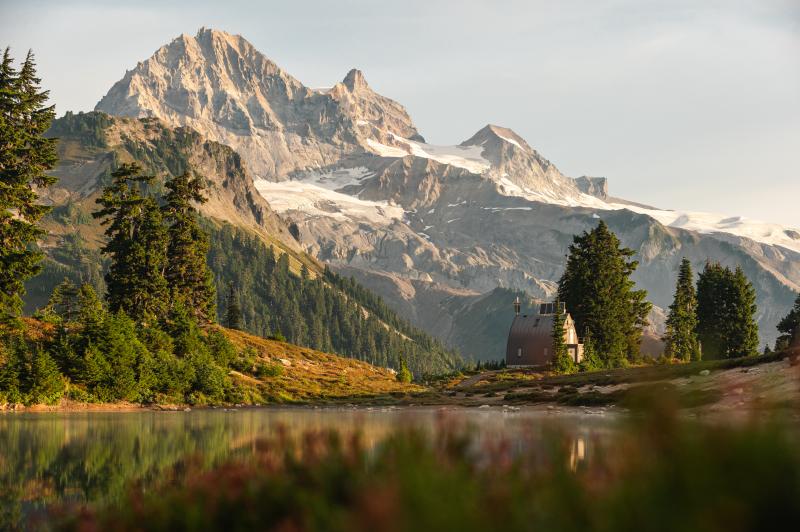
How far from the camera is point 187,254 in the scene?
300ft

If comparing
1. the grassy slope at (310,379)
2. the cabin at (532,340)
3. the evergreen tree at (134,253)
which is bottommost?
the grassy slope at (310,379)

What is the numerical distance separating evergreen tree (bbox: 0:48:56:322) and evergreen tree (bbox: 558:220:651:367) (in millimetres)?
72515

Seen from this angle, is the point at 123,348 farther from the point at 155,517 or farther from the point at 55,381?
the point at 155,517

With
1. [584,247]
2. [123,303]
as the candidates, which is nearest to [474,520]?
[123,303]

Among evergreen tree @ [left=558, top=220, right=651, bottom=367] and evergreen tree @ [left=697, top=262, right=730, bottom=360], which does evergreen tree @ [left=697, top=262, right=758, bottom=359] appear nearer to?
evergreen tree @ [left=697, top=262, right=730, bottom=360]

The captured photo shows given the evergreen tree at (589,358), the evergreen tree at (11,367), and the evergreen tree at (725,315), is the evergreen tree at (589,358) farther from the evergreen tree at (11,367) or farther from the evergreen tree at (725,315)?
the evergreen tree at (11,367)

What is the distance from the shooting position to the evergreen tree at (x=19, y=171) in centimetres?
5569

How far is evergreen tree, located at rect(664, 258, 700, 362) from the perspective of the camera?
392ft

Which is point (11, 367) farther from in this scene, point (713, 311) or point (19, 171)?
point (713, 311)

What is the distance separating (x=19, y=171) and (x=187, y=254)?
108 feet

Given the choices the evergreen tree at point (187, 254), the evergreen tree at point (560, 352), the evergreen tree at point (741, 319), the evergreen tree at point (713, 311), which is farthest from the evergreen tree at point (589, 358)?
the evergreen tree at point (187, 254)

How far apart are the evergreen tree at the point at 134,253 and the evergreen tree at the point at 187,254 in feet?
24.0

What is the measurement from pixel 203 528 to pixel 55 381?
5101 centimetres

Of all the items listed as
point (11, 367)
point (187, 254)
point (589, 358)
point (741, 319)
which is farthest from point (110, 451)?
point (741, 319)
